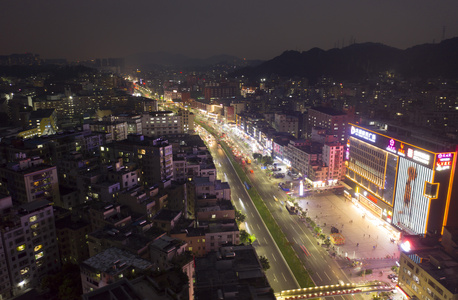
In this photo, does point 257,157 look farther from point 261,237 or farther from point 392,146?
point 261,237

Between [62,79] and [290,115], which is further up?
[62,79]

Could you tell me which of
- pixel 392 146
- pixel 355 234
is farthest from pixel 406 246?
pixel 392 146

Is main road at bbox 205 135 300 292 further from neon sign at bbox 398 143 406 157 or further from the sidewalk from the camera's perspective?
neon sign at bbox 398 143 406 157

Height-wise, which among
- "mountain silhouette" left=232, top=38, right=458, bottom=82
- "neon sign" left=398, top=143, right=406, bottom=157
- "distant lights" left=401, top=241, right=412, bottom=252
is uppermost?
"mountain silhouette" left=232, top=38, right=458, bottom=82

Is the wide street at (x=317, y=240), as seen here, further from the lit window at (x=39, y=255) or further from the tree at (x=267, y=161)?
the lit window at (x=39, y=255)

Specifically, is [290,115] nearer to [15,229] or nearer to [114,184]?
[114,184]

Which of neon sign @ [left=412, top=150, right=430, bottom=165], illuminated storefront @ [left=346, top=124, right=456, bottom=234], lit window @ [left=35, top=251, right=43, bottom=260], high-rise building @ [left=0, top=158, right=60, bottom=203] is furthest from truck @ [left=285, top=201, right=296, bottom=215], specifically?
lit window @ [left=35, top=251, right=43, bottom=260]

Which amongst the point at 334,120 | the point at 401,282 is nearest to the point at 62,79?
the point at 334,120

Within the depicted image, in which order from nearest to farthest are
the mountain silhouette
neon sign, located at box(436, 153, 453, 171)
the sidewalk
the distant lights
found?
the distant lights < the sidewalk < neon sign, located at box(436, 153, 453, 171) < the mountain silhouette
